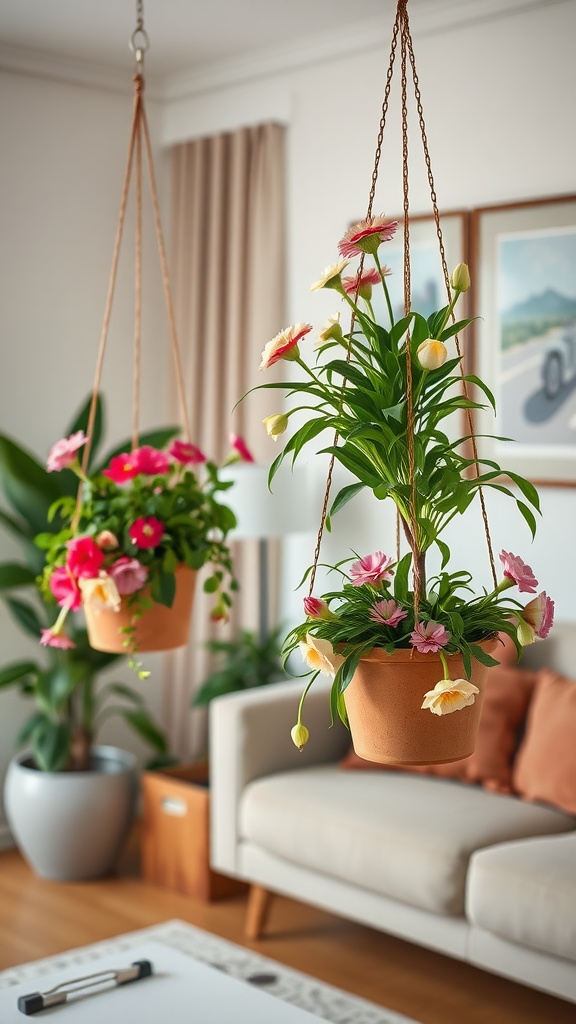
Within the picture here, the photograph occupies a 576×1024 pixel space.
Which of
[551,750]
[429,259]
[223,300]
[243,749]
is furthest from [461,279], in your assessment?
[223,300]

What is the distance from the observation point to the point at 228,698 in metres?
3.64

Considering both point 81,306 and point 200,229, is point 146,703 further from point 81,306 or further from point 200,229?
point 200,229

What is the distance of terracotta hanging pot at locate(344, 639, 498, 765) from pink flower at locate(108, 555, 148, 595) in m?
0.67

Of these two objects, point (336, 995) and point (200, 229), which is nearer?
point (336, 995)

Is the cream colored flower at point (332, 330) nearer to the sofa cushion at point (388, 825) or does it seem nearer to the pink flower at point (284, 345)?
the pink flower at point (284, 345)

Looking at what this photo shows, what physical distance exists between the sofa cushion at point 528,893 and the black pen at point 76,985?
849 millimetres

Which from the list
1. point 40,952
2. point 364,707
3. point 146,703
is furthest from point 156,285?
point 364,707

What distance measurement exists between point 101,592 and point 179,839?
2.00 meters

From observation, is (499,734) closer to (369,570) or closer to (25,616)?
(25,616)

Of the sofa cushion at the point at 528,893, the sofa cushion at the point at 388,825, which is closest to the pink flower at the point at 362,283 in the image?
the sofa cushion at the point at 528,893

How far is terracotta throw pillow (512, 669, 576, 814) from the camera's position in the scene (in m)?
3.19

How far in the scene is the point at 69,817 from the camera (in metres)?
3.95

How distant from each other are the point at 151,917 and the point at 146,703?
1.24 metres

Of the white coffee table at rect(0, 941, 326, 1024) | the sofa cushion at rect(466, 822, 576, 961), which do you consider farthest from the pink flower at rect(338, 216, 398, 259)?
the sofa cushion at rect(466, 822, 576, 961)
